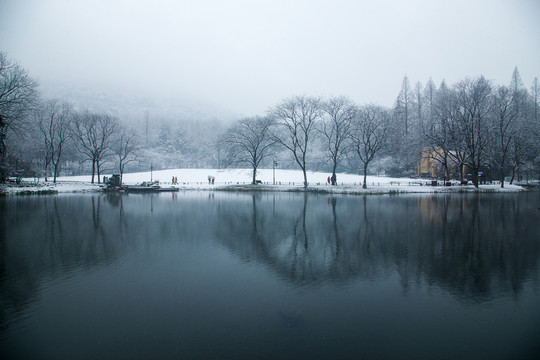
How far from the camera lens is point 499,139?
50.2 m

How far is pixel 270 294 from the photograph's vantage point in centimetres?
791

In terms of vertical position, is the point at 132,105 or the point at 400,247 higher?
the point at 132,105

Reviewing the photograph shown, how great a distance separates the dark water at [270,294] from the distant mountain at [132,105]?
123m

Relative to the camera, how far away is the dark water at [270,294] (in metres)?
5.69

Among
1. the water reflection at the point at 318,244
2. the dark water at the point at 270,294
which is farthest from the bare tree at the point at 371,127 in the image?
the dark water at the point at 270,294

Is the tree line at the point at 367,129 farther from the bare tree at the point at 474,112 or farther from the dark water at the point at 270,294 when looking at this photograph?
the dark water at the point at 270,294

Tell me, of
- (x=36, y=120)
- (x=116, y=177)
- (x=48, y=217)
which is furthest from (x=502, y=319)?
(x=36, y=120)

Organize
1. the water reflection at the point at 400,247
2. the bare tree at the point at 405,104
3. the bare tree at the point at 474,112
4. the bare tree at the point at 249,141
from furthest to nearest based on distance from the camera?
the bare tree at the point at 405,104 < the bare tree at the point at 249,141 < the bare tree at the point at 474,112 < the water reflection at the point at 400,247

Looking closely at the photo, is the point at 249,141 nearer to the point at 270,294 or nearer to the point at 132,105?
the point at 270,294

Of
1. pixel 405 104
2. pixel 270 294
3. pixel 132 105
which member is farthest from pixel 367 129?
pixel 132 105

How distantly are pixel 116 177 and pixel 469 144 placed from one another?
51036 mm

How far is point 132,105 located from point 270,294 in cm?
17209

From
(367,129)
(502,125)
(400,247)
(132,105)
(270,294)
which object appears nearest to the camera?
(270,294)

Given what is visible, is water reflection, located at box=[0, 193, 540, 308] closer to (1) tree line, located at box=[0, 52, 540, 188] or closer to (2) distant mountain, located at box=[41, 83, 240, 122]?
(1) tree line, located at box=[0, 52, 540, 188]
